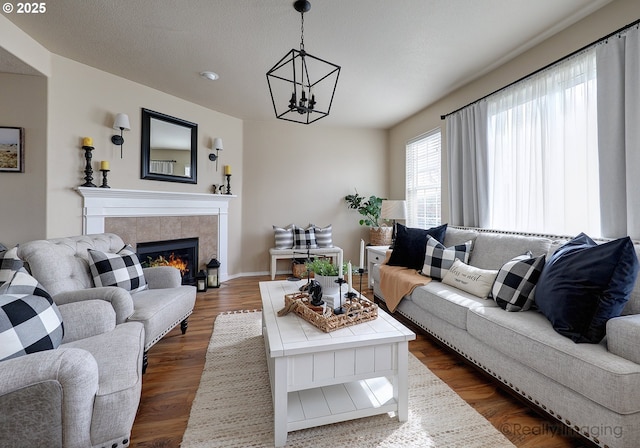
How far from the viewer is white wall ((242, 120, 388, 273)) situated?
16.2 feet

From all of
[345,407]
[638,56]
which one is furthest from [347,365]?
[638,56]

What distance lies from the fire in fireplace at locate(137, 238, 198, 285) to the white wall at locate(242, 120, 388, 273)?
2.91 ft

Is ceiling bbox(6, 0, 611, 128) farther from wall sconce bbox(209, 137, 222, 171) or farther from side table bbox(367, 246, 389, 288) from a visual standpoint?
side table bbox(367, 246, 389, 288)

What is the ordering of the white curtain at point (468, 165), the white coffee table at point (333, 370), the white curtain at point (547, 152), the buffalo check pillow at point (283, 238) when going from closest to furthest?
the white coffee table at point (333, 370), the white curtain at point (547, 152), the white curtain at point (468, 165), the buffalo check pillow at point (283, 238)

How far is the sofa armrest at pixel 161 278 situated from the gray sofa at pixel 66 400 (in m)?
1.30

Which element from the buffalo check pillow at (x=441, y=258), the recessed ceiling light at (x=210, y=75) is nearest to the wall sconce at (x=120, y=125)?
the recessed ceiling light at (x=210, y=75)

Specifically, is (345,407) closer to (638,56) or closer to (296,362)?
(296,362)

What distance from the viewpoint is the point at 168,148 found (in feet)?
12.6

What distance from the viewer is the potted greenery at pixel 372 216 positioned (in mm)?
4910

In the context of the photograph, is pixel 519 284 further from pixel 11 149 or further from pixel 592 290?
pixel 11 149

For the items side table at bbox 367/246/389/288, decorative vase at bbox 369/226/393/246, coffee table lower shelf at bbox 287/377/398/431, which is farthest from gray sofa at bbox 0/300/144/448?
decorative vase at bbox 369/226/393/246

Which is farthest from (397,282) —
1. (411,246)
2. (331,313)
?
(331,313)

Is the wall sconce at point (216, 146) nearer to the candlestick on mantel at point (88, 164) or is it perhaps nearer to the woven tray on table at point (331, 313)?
the candlestick on mantel at point (88, 164)

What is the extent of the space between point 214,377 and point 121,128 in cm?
290
